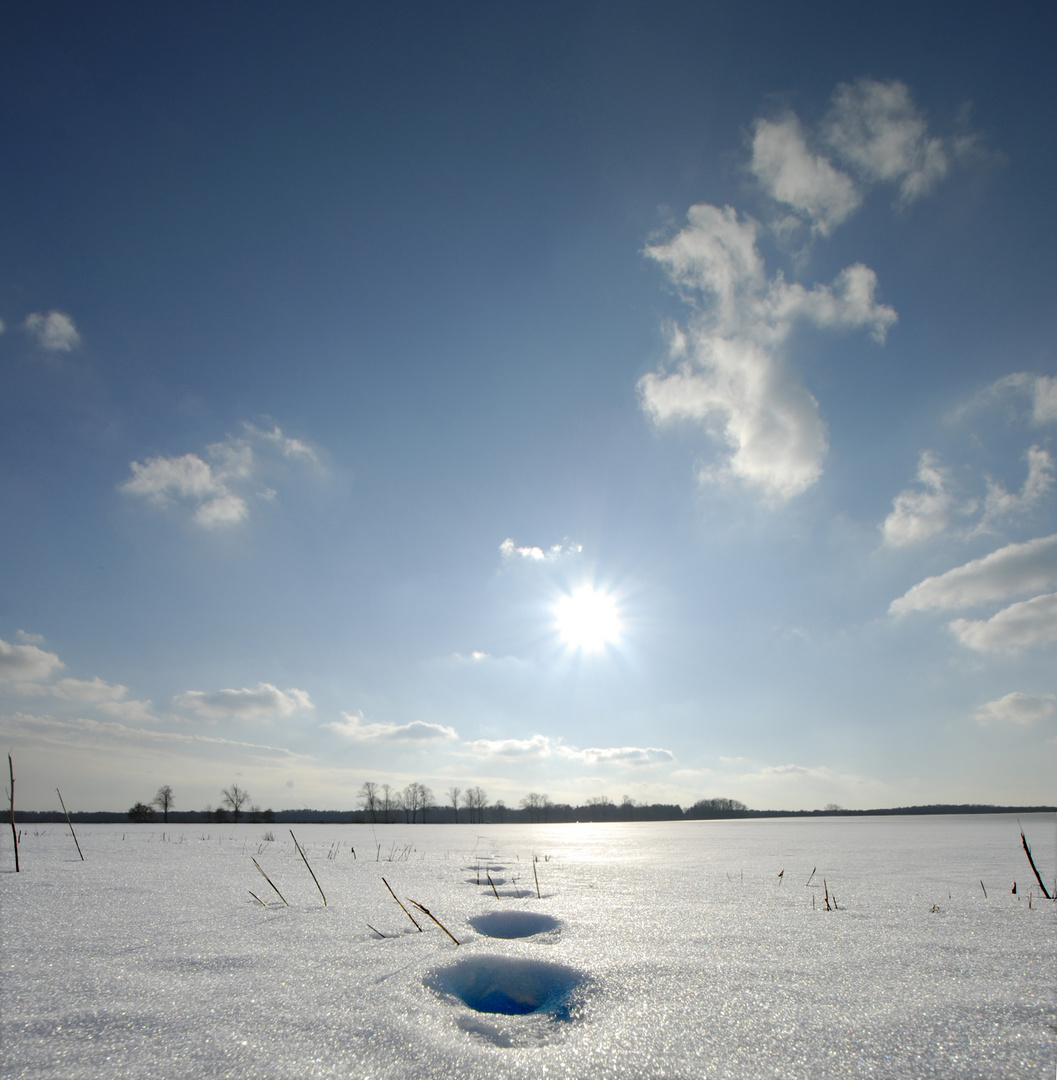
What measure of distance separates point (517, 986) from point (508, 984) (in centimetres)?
5

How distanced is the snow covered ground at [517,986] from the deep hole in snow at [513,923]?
0.02m

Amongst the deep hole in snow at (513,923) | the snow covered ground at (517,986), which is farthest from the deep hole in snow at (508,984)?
the deep hole in snow at (513,923)

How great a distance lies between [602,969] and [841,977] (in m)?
1.13

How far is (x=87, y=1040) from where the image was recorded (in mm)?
1774

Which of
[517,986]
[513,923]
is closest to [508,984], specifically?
[517,986]

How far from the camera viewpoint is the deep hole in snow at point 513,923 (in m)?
3.46

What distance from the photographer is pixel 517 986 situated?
2.48 meters

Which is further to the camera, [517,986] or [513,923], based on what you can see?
[513,923]

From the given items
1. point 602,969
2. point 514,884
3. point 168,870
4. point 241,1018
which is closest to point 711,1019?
point 602,969

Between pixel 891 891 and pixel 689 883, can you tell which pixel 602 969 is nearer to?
pixel 689 883

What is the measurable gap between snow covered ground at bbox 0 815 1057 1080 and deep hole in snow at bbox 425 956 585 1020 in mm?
10

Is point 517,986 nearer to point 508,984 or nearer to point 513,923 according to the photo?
point 508,984

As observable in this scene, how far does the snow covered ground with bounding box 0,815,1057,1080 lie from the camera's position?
1.68 metres

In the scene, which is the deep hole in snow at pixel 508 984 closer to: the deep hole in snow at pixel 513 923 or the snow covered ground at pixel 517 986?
the snow covered ground at pixel 517 986
